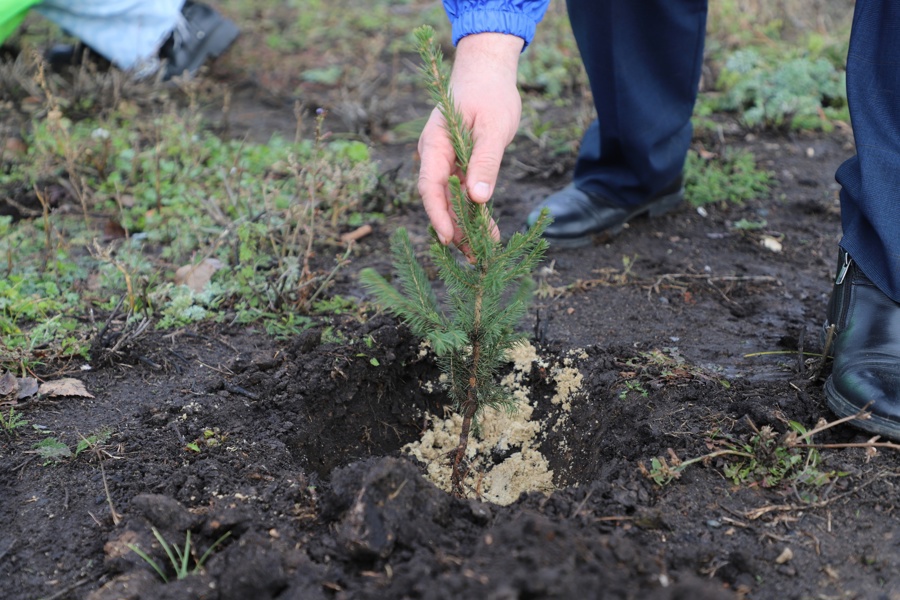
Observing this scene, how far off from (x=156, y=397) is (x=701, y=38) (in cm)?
245

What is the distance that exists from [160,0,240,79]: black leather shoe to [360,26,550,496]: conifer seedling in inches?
133

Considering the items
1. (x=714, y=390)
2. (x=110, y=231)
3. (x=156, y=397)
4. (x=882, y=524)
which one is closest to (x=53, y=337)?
(x=156, y=397)

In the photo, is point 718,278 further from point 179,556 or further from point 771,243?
point 179,556

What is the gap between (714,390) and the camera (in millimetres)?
2227

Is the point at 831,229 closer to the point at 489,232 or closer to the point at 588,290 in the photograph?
the point at 588,290

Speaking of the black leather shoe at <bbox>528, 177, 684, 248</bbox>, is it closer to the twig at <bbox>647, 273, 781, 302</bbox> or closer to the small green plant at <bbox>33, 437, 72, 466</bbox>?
the twig at <bbox>647, 273, 781, 302</bbox>

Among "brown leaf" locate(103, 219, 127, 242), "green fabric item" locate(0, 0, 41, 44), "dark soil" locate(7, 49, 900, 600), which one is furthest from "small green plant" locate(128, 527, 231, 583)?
"green fabric item" locate(0, 0, 41, 44)

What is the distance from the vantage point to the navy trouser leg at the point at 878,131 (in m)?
2.12

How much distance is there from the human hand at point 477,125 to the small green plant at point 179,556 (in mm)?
907

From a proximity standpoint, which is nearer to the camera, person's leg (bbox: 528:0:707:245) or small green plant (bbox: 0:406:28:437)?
small green plant (bbox: 0:406:28:437)

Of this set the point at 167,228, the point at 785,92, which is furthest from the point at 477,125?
the point at 785,92

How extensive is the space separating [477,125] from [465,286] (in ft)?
1.32

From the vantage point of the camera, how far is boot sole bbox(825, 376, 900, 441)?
1962 millimetres

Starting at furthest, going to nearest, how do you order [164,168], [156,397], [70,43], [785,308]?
[70,43]
[164,168]
[785,308]
[156,397]
